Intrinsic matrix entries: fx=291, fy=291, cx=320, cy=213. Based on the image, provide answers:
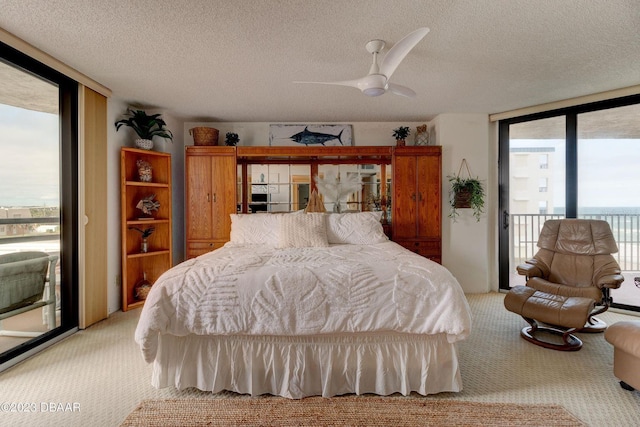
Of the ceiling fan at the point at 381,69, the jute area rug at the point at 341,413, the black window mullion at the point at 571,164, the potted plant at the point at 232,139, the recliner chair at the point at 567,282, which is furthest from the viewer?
the potted plant at the point at 232,139

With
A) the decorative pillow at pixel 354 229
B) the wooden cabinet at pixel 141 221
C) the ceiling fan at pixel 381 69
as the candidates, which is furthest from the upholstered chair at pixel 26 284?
the ceiling fan at pixel 381 69

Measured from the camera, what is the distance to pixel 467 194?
3.75 m

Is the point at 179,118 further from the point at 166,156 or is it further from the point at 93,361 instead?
the point at 93,361

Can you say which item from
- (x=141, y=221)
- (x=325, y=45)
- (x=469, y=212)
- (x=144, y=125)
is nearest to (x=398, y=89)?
(x=325, y=45)

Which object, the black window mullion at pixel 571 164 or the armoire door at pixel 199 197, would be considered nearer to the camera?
the black window mullion at pixel 571 164

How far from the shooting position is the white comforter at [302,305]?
5.56 ft

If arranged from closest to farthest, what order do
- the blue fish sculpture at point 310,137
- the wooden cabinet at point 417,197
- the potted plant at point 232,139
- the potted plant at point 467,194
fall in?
the potted plant at point 467,194, the wooden cabinet at point 417,197, the potted plant at point 232,139, the blue fish sculpture at point 310,137

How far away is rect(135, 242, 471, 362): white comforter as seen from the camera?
1.69 m

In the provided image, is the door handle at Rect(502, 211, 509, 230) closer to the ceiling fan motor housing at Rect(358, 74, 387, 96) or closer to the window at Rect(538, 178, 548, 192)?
the window at Rect(538, 178, 548, 192)

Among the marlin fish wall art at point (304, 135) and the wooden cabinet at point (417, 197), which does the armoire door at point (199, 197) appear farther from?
the wooden cabinet at point (417, 197)

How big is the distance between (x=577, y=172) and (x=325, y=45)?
3352 mm

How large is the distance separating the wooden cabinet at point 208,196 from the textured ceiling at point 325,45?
724mm

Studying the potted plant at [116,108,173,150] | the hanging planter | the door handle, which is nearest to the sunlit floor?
the potted plant at [116,108,173,150]

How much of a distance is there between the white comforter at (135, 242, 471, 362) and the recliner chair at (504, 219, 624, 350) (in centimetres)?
114
